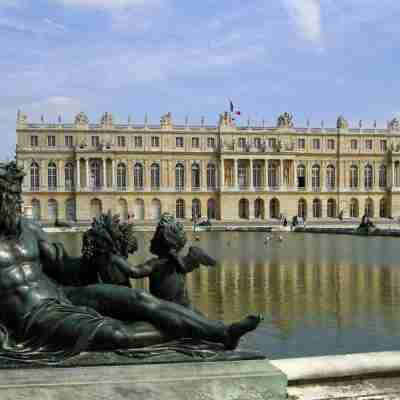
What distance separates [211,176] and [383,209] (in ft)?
80.4

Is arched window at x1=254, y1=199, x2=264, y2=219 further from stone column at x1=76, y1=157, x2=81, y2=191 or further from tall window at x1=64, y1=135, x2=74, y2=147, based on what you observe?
tall window at x1=64, y1=135, x2=74, y2=147

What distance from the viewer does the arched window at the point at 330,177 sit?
80438 mm

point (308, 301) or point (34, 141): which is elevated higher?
point (34, 141)

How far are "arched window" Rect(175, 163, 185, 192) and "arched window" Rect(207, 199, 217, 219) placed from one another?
13.2 feet

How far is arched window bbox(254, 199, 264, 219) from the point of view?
78.5 metres

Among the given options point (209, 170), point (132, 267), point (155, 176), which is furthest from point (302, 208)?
point (132, 267)

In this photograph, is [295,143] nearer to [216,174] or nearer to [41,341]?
[216,174]

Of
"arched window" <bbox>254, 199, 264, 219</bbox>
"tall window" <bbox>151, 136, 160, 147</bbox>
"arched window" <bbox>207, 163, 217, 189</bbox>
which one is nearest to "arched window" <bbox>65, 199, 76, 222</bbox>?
"tall window" <bbox>151, 136, 160, 147</bbox>

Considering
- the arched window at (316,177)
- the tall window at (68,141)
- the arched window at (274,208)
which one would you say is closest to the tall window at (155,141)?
the tall window at (68,141)

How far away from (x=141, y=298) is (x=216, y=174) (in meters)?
72.9

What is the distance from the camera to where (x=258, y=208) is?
79000 mm

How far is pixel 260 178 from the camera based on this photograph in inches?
3083

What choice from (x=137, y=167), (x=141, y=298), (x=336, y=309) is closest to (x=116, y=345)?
(x=141, y=298)

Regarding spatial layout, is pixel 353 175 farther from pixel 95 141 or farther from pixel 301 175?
pixel 95 141
